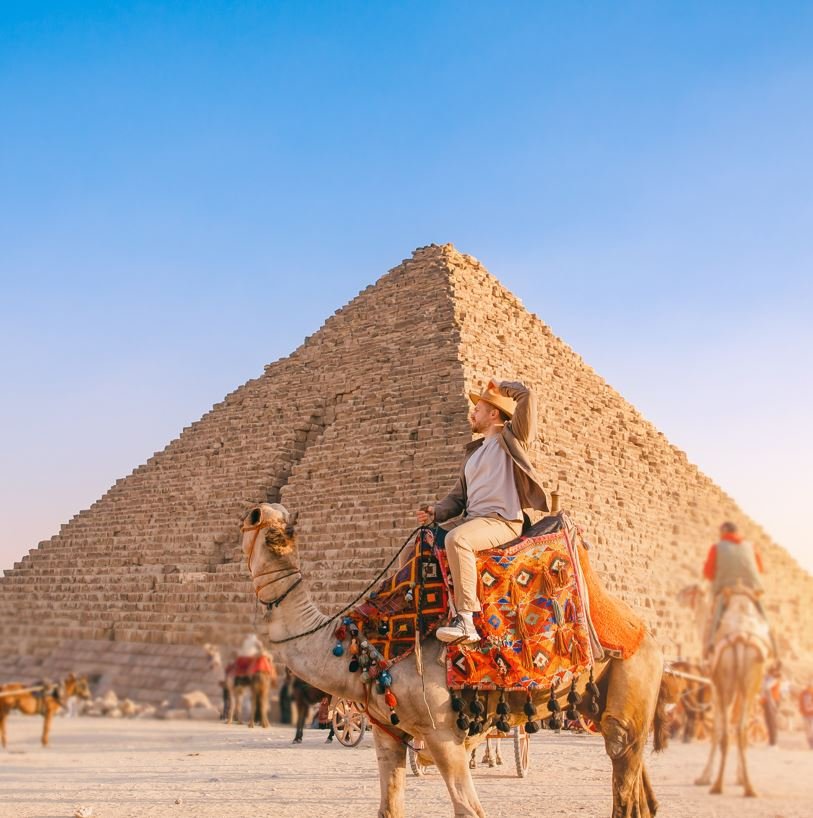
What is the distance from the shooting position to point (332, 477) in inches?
924

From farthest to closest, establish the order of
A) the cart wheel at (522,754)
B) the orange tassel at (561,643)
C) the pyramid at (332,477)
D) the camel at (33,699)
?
the pyramid at (332,477), the camel at (33,699), the cart wheel at (522,754), the orange tassel at (561,643)

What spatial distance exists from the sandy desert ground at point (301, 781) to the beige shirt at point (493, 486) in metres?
1.11

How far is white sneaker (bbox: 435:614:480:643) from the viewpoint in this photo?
129 inches

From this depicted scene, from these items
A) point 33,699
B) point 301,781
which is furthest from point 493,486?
point 33,699

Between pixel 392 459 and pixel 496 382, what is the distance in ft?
61.0

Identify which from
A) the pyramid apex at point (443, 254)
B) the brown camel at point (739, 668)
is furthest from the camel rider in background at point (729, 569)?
the pyramid apex at point (443, 254)

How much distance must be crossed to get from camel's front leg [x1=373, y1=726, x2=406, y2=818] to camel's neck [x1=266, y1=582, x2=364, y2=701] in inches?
8.2

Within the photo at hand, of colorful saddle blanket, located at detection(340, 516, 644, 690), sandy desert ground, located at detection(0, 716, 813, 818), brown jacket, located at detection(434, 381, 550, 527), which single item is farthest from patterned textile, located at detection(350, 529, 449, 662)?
sandy desert ground, located at detection(0, 716, 813, 818)

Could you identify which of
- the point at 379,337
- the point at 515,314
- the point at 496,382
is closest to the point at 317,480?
the point at 379,337

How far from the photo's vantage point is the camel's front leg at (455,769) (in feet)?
10.6

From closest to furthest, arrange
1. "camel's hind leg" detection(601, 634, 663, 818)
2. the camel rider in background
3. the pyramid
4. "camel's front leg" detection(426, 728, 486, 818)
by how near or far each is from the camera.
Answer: the camel rider in background
"camel's front leg" detection(426, 728, 486, 818)
"camel's hind leg" detection(601, 634, 663, 818)
the pyramid

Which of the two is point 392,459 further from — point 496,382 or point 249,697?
point 496,382

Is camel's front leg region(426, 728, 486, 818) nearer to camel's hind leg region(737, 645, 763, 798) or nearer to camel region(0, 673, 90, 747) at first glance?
camel's hind leg region(737, 645, 763, 798)

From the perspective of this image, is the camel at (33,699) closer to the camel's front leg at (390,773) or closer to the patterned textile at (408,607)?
the camel's front leg at (390,773)
